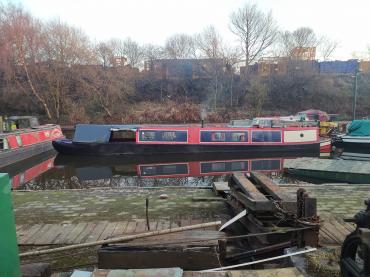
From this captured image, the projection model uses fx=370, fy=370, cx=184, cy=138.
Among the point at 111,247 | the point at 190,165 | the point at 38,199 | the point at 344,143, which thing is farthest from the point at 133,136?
the point at 111,247

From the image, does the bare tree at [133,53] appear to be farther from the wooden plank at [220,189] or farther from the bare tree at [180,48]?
the wooden plank at [220,189]

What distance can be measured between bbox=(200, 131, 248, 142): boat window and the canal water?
110 centimetres

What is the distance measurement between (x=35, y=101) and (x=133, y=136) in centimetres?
1496

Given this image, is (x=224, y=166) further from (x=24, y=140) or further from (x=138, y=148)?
(x=24, y=140)

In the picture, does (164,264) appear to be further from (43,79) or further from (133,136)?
(43,79)

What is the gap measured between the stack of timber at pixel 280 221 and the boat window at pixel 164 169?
11174 mm

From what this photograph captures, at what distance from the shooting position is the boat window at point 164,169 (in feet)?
50.5

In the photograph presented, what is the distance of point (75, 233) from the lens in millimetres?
4477

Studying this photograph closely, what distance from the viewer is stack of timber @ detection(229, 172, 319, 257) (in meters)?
3.55

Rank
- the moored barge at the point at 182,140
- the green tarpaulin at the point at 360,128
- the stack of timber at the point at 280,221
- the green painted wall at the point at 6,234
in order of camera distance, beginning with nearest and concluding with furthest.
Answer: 1. the green painted wall at the point at 6,234
2. the stack of timber at the point at 280,221
3. the green tarpaulin at the point at 360,128
4. the moored barge at the point at 182,140

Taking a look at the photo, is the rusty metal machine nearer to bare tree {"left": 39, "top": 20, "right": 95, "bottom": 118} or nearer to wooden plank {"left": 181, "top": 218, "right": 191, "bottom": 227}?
wooden plank {"left": 181, "top": 218, "right": 191, "bottom": 227}

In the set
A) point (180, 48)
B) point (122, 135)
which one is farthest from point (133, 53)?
point (122, 135)

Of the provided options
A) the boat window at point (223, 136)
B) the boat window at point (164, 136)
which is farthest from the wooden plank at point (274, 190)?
the boat window at point (223, 136)

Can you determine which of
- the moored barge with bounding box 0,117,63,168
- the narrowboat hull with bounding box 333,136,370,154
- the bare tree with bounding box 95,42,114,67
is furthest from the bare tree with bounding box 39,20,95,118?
the narrowboat hull with bounding box 333,136,370,154
